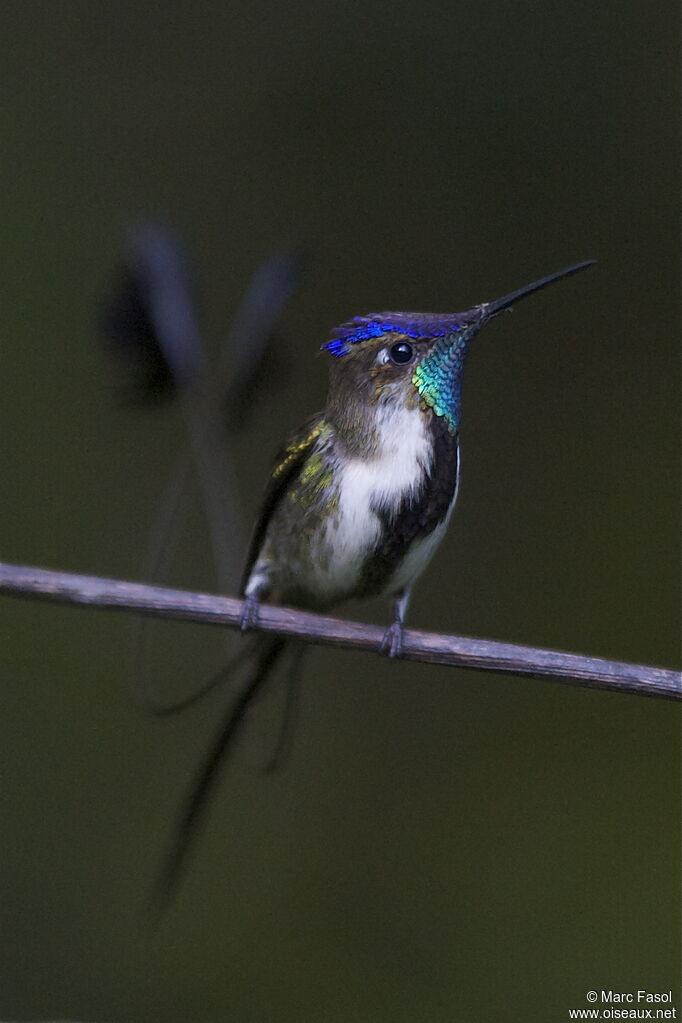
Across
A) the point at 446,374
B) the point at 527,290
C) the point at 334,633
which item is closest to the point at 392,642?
the point at 334,633

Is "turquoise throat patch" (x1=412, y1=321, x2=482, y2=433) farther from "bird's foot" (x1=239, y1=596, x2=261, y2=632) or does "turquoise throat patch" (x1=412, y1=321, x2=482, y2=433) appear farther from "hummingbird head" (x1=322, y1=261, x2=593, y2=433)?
"bird's foot" (x1=239, y1=596, x2=261, y2=632)

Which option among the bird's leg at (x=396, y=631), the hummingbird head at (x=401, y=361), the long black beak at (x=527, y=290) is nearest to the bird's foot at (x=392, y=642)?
the bird's leg at (x=396, y=631)

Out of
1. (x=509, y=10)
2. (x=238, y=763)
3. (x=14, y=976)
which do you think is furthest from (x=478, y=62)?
(x=14, y=976)

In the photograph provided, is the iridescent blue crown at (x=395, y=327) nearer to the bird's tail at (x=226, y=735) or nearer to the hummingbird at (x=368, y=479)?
the hummingbird at (x=368, y=479)

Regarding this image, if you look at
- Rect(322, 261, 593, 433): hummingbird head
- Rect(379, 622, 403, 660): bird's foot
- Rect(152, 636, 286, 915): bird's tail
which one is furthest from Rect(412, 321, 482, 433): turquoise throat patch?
Rect(152, 636, 286, 915): bird's tail

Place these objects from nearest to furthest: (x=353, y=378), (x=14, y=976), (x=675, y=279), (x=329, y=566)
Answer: (x=353, y=378), (x=329, y=566), (x=14, y=976), (x=675, y=279)

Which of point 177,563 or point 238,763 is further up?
point 177,563

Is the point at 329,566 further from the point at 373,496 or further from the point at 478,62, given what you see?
the point at 478,62
